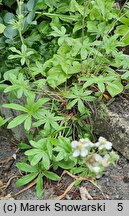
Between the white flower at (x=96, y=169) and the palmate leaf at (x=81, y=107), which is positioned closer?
the white flower at (x=96, y=169)

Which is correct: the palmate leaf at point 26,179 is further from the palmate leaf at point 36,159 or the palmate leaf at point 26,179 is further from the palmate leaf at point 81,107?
the palmate leaf at point 81,107

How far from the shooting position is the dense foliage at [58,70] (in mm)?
2164

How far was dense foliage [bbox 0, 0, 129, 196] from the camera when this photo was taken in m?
2.16

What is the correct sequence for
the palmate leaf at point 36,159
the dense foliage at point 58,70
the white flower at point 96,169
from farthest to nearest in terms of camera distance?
the dense foliage at point 58,70 → the palmate leaf at point 36,159 → the white flower at point 96,169

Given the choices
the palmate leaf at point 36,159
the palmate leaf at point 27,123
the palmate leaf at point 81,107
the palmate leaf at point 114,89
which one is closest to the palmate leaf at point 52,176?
the palmate leaf at point 36,159

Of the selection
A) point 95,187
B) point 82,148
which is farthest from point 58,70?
point 82,148

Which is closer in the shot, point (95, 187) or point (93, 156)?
point (93, 156)

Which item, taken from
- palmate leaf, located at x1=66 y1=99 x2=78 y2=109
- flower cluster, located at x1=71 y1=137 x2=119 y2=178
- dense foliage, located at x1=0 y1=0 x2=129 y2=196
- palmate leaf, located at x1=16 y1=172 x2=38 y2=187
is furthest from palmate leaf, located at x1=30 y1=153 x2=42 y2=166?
flower cluster, located at x1=71 y1=137 x2=119 y2=178

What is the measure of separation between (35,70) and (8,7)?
0.57 m

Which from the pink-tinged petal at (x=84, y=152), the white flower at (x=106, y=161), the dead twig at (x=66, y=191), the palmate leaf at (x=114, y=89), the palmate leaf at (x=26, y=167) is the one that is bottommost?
the dead twig at (x=66, y=191)

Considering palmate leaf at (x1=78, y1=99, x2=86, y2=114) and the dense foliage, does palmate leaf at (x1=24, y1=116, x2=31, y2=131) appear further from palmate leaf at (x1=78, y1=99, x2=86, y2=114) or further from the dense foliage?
palmate leaf at (x1=78, y1=99, x2=86, y2=114)

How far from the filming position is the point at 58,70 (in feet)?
7.95

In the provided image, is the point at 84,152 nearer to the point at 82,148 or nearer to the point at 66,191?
the point at 82,148

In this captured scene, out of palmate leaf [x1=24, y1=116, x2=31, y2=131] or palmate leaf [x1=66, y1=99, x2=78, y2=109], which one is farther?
palmate leaf [x1=66, y1=99, x2=78, y2=109]
